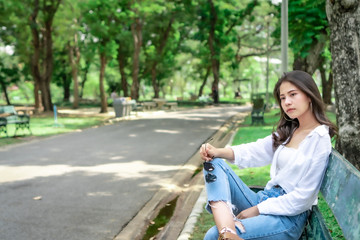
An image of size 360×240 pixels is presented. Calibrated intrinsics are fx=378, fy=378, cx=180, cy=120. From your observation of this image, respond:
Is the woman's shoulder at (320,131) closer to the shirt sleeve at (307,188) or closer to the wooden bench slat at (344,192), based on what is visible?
the shirt sleeve at (307,188)

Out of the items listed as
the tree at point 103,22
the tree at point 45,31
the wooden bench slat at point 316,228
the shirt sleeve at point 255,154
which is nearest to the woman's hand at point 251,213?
the wooden bench slat at point 316,228

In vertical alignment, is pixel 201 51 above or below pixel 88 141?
above

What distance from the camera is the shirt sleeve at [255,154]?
3.32 meters

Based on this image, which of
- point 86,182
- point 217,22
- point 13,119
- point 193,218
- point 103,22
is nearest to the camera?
point 193,218

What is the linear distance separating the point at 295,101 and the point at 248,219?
3.11 ft

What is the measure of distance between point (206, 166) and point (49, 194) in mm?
4123

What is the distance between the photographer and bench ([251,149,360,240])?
2041mm

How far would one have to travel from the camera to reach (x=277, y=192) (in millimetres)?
2936

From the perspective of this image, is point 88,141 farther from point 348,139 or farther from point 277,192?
point 277,192

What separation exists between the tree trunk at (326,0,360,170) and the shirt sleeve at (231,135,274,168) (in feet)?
6.23

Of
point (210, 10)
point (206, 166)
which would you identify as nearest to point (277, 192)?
point (206, 166)

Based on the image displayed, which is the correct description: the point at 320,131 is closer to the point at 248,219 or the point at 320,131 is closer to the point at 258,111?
the point at 248,219

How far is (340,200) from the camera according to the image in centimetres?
230

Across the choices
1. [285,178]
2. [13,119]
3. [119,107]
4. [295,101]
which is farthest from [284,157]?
[119,107]
